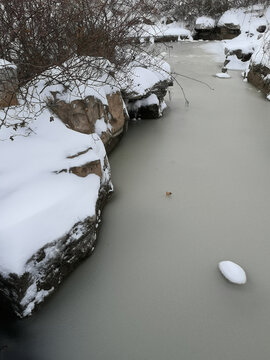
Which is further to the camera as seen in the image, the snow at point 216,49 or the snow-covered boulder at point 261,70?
the snow at point 216,49

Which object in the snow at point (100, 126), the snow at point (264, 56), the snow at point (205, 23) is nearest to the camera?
the snow at point (100, 126)

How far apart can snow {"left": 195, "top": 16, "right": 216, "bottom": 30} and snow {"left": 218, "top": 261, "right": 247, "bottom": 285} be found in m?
11.5

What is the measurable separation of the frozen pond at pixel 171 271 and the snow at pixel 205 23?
9.30 m

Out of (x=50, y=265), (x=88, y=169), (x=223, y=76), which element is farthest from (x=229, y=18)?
(x=50, y=265)

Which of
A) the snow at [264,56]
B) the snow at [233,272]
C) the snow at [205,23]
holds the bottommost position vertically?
the snow at [205,23]

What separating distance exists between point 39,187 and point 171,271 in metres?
1.11

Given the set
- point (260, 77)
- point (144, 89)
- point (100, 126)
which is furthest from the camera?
point (260, 77)

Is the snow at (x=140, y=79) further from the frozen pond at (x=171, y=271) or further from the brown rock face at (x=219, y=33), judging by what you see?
the brown rock face at (x=219, y=33)

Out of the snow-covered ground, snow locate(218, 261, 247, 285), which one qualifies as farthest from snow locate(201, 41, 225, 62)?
snow locate(218, 261, 247, 285)

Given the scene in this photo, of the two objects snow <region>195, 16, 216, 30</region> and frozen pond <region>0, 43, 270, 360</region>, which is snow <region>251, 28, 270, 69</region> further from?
snow <region>195, 16, 216, 30</region>

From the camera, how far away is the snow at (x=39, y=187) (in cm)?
174

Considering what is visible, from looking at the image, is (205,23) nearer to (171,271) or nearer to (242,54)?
(242,54)

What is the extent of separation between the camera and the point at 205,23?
1136 centimetres

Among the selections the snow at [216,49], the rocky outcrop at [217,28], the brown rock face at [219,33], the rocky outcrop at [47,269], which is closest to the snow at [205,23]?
the rocky outcrop at [217,28]
